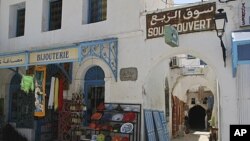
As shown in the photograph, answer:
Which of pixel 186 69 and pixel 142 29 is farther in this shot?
pixel 186 69

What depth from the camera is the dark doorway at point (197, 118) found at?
1205 inches

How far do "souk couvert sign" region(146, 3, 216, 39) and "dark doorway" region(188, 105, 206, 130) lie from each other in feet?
69.8

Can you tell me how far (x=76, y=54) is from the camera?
11.0 meters

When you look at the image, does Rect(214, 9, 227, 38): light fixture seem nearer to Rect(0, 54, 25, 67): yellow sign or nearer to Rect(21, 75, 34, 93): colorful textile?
Rect(21, 75, 34, 93): colorful textile

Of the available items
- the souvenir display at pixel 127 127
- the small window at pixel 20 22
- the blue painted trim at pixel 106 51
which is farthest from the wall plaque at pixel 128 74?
the small window at pixel 20 22

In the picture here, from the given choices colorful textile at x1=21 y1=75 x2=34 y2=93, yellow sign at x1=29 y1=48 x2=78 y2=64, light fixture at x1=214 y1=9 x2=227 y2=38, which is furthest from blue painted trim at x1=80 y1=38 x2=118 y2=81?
light fixture at x1=214 y1=9 x2=227 y2=38

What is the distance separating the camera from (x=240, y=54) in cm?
809

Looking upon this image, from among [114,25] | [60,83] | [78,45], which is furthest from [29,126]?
[114,25]

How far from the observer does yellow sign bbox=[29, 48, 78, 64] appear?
11.1m

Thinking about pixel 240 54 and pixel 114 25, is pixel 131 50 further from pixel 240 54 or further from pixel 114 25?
pixel 240 54

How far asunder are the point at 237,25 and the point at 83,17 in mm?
5516

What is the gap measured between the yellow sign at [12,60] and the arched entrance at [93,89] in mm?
2345

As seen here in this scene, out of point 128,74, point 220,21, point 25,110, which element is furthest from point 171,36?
point 25,110

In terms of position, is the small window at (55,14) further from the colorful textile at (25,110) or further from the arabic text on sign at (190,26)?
the arabic text on sign at (190,26)
